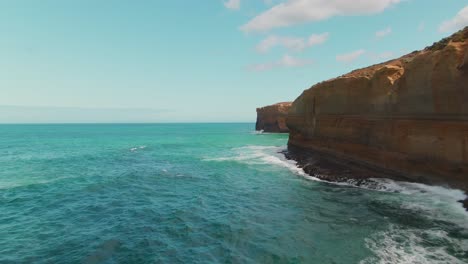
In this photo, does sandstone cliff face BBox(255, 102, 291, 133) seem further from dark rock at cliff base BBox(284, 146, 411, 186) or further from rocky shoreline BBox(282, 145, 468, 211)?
rocky shoreline BBox(282, 145, 468, 211)

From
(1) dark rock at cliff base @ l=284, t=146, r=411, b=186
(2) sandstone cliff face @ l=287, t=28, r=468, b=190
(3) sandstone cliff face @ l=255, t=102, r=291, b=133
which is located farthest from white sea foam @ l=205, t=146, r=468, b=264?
(3) sandstone cliff face @ l=255, t=102, r=291, b=133

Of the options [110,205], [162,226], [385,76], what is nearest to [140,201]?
[110,205]

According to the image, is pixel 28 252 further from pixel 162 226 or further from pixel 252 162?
pixel 252 162

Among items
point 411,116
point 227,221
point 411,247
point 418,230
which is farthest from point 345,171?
point 227,221

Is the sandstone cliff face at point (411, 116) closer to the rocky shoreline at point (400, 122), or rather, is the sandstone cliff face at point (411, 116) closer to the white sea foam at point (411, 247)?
the rocky shoreline at point (400, 122)

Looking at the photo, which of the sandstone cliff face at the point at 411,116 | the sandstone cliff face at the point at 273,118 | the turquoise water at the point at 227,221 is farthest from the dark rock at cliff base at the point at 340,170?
the sandstone cliff face at the point at 273,118

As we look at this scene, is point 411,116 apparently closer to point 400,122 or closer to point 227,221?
point 400,122
